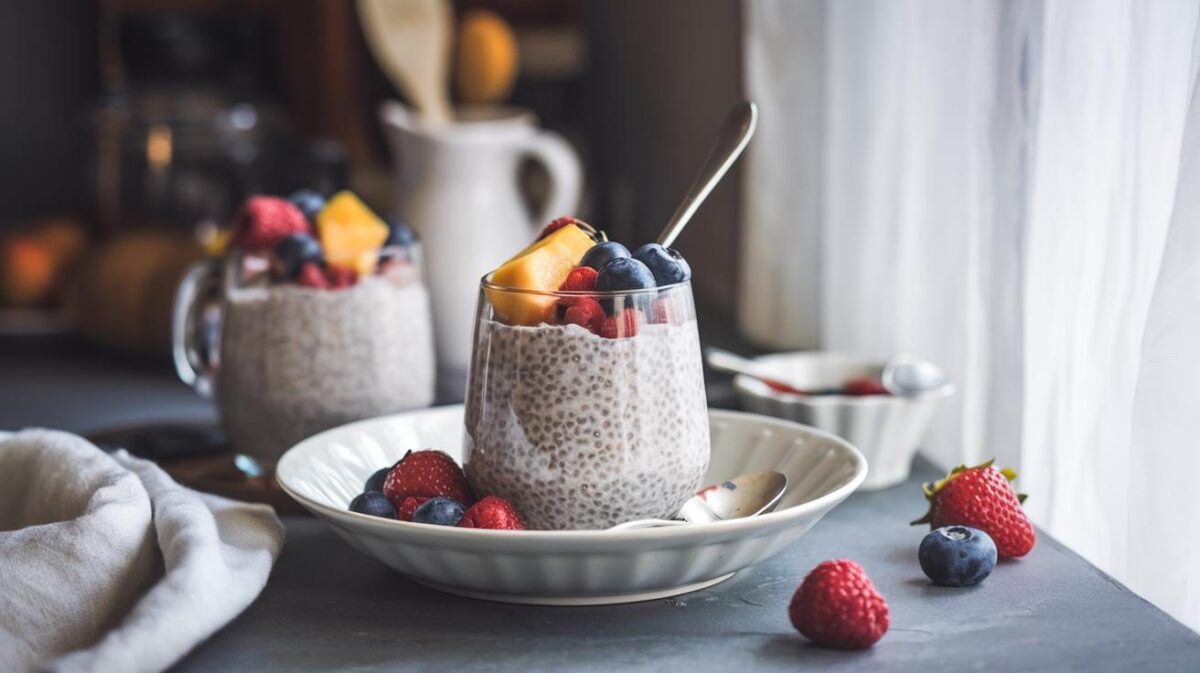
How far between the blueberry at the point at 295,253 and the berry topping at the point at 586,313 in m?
0.36

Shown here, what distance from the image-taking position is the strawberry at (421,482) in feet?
2.63

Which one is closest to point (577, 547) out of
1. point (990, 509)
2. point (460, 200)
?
point (990, 509)

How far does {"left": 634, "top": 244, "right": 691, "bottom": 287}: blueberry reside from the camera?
0.77 m

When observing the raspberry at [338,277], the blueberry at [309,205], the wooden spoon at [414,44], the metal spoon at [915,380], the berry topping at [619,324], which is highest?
the wooden spoon at [414,44]

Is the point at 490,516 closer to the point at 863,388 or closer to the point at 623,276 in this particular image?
the point at 623,276

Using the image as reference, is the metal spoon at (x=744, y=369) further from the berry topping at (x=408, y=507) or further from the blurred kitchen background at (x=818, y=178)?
the berry topping at (x=408, y=507)

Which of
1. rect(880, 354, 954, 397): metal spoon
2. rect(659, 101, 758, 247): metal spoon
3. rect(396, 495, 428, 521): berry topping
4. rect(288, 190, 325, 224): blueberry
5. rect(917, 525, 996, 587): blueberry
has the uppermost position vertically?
rect(659, 101, 758, 247): metal spoon

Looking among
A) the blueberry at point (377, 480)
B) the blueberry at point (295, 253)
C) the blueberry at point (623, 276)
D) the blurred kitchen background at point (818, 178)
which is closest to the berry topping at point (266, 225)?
the blueberry at point (295, 253)

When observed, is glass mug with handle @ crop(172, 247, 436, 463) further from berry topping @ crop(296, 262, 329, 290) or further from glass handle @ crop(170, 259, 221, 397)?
glass handle @ crop(170, 259, 221, 397)

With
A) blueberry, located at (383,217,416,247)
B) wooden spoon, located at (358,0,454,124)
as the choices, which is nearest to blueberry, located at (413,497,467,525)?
blueberry, located at (383,217,416,247)

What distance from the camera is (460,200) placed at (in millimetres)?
1643

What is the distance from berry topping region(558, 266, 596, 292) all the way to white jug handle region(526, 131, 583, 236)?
914mm

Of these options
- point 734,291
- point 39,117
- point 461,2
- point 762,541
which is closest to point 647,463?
point 762,541

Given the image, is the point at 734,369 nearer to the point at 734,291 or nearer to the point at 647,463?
the point at 647,463
